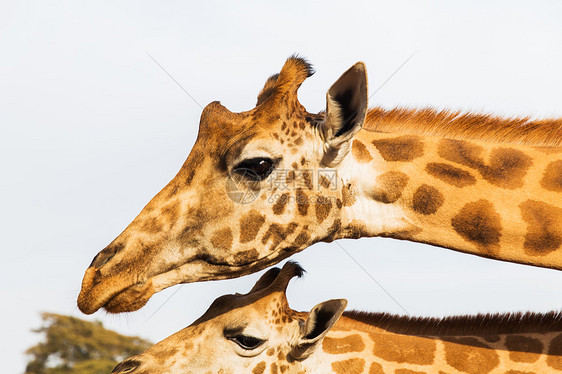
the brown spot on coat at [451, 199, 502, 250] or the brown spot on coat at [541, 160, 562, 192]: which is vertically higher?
the brown spot on coat at [451, 199, 502, 250]

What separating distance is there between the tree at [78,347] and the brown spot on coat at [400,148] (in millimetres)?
13381

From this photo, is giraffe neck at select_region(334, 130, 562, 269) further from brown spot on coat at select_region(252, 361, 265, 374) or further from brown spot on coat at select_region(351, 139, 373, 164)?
brown spot on coat at select_region(252, 361, 265, 374)

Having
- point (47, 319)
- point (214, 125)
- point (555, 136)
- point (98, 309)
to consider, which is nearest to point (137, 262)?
point (98, 309)

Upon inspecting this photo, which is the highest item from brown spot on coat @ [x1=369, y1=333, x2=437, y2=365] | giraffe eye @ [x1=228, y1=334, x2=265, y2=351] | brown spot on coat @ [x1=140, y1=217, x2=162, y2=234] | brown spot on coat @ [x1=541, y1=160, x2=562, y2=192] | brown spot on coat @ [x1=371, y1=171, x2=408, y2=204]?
brown spot on coat @ [x1=140, y1=217, x2=162, y2=234]

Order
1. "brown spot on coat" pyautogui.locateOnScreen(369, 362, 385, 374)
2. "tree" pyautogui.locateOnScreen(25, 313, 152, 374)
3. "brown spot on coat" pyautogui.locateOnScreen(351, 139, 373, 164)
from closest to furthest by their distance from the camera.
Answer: "brown spot on coat" pyautogui.locateOnScreen(351, 139, 373, 164) → "brown spot on coat" pyautogui.locateOnScreen(369, 362, 385, 374) → "tree" pyautogui.locateOnScreen(25, 313, 152, 374)

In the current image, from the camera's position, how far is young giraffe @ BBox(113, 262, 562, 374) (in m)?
5.99

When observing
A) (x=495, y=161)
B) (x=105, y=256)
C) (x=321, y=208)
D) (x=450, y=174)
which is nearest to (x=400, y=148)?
(x=450, y=174)

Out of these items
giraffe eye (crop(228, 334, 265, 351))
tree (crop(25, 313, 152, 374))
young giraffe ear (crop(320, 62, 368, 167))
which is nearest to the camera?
young giraffe ear (crop(320, 62, 368, 167))

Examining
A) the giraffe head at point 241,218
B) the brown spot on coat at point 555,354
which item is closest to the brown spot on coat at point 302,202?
the giraffe head at point 241,218

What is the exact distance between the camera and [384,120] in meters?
6.05

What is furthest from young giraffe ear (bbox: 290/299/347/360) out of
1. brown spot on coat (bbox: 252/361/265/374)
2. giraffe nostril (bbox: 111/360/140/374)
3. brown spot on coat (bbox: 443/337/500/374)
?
giraffe nostril (bbox: 111/360/140/374)

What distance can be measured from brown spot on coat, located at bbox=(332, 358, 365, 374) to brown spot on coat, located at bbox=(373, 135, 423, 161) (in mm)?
2015

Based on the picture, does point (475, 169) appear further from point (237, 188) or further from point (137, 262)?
point (137, 262)

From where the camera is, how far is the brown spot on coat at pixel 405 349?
612 cm
